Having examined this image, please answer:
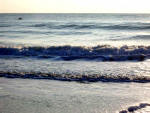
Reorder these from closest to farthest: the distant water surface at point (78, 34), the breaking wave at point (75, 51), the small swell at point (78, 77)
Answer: the small swell at point (78, 77) → the breaking wave at point (75, 51) → the distant water surface at point (78, 34)

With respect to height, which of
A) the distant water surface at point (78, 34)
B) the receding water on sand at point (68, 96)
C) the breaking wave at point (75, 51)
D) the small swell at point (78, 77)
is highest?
the distant water surface at point (78, 34)

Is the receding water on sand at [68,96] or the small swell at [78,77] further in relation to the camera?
the small swell at [78,77]

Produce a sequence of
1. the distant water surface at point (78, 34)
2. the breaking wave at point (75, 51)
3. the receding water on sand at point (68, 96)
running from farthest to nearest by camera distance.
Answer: the distant water surface at point (78, 34) → the breaking wave at point (75, 51) → the receding water on sand at point (68, 96)

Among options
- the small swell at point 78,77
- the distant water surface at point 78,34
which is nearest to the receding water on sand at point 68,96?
the small swell at point 78,77

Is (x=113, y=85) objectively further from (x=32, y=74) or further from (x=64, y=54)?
(x=64, y=54)

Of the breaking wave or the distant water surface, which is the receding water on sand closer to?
the breaking wave

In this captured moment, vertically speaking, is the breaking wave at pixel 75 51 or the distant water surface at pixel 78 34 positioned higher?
the distant water surface at pixel 78 34

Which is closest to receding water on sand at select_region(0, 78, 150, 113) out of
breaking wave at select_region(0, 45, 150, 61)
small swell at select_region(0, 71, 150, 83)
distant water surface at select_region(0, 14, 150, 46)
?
small swell at select_region(0, 71, 150, 83)

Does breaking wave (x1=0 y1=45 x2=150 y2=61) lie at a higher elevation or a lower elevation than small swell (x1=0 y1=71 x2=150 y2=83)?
higher

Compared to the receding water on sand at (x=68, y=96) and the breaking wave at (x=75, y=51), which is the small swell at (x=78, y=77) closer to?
the receding water on sand at (x=68, y=96)

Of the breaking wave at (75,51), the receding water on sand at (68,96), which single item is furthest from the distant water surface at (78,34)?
the receding water on sand at (68,96)

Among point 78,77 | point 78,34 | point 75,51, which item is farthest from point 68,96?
point 78,34

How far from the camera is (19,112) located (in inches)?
248

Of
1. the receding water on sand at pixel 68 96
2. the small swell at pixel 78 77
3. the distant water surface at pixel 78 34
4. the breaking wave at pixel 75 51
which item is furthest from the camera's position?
the distant water surface at pixel 78 34
